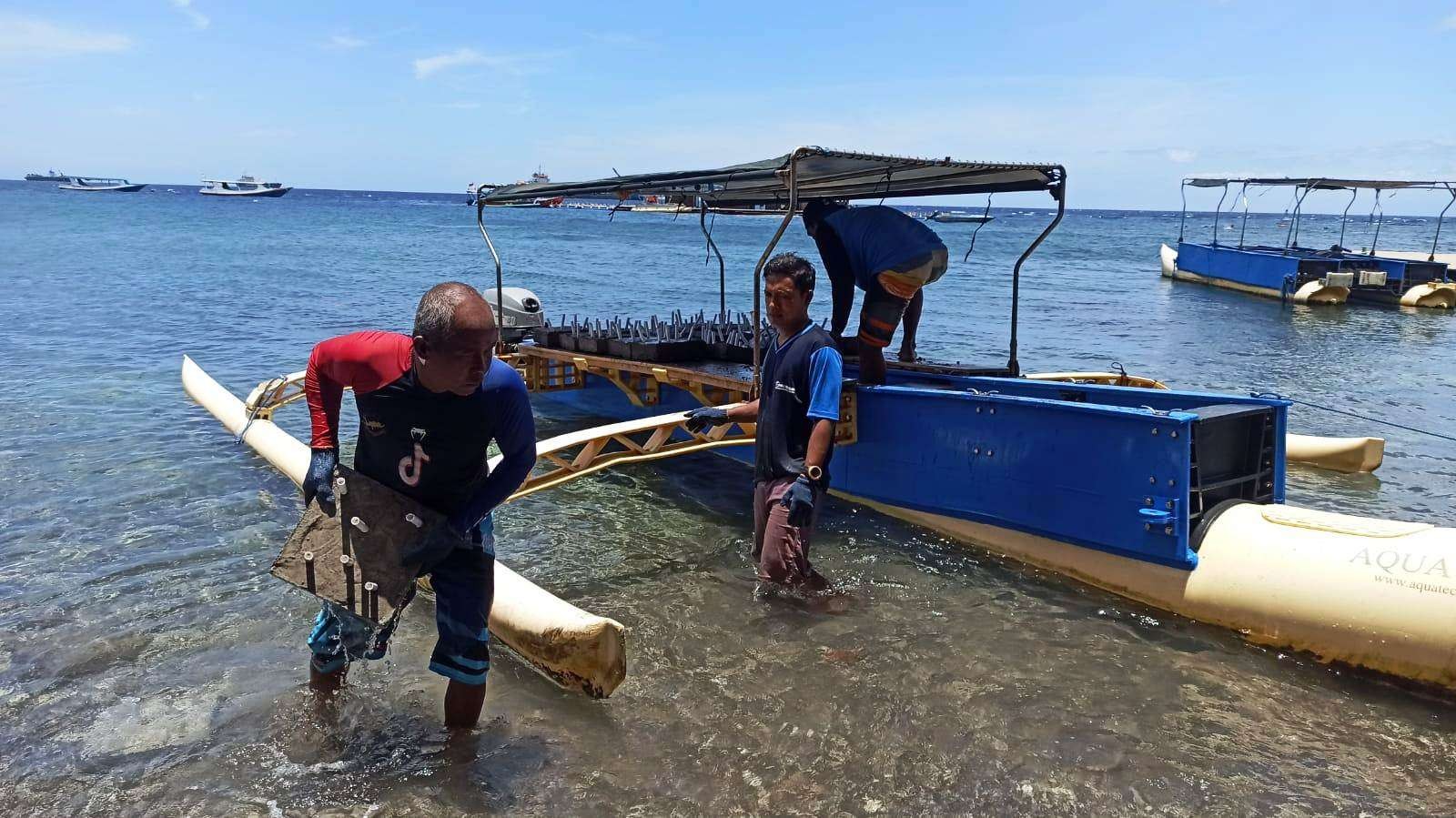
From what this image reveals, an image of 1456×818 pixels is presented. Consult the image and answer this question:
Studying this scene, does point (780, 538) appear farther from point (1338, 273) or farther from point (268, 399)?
point (1338, 273)

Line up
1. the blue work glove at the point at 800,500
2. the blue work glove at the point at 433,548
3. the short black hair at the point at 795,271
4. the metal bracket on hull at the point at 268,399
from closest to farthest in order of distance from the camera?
the blue work glove at the point at 433,548, the blue work glove at the point at 800,500, the short black hair at the point at 795,271, the metal bracket on hull at the point at 268,399

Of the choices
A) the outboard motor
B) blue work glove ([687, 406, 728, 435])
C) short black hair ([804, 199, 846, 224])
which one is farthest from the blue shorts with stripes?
the outboard motor

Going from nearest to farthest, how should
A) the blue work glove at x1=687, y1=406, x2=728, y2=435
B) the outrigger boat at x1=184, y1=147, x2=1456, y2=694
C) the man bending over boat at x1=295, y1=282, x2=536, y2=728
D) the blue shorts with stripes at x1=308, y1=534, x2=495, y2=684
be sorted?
the man bending over boat at x1=295, y1=282, x2=536, y2=728 → the blue shorts with stripes at x1=308, y1=534, x2=495, y2=684 → the outrigger boat at x1=184, y1=147, x2=1456, y2=694 → the blue work glove at x1=687, y1=406, x2=728, y2=435

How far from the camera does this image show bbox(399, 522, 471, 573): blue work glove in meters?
3.57

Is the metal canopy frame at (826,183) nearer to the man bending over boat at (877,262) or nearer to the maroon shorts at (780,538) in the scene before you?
the man bending over boat at (877,262)

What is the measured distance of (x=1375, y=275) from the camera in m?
28.2

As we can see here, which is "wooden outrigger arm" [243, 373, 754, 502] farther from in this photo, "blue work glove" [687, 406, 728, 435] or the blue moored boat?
"blue work glove" [687, 406, 728, 435]

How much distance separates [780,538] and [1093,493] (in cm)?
208

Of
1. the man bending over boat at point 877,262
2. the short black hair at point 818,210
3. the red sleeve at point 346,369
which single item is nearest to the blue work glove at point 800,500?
the man bending over boat at point 877,262

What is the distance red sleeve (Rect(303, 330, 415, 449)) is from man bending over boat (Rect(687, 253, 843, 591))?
103 inches

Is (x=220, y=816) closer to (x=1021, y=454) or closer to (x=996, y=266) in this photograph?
(x=1021, y=454)

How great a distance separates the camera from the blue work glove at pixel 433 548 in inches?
141

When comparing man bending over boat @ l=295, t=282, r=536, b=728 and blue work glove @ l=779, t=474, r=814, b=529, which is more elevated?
man bending over boat @ l=295, t=282, r=536, b=728

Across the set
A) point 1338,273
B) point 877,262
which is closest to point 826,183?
point 877,262
